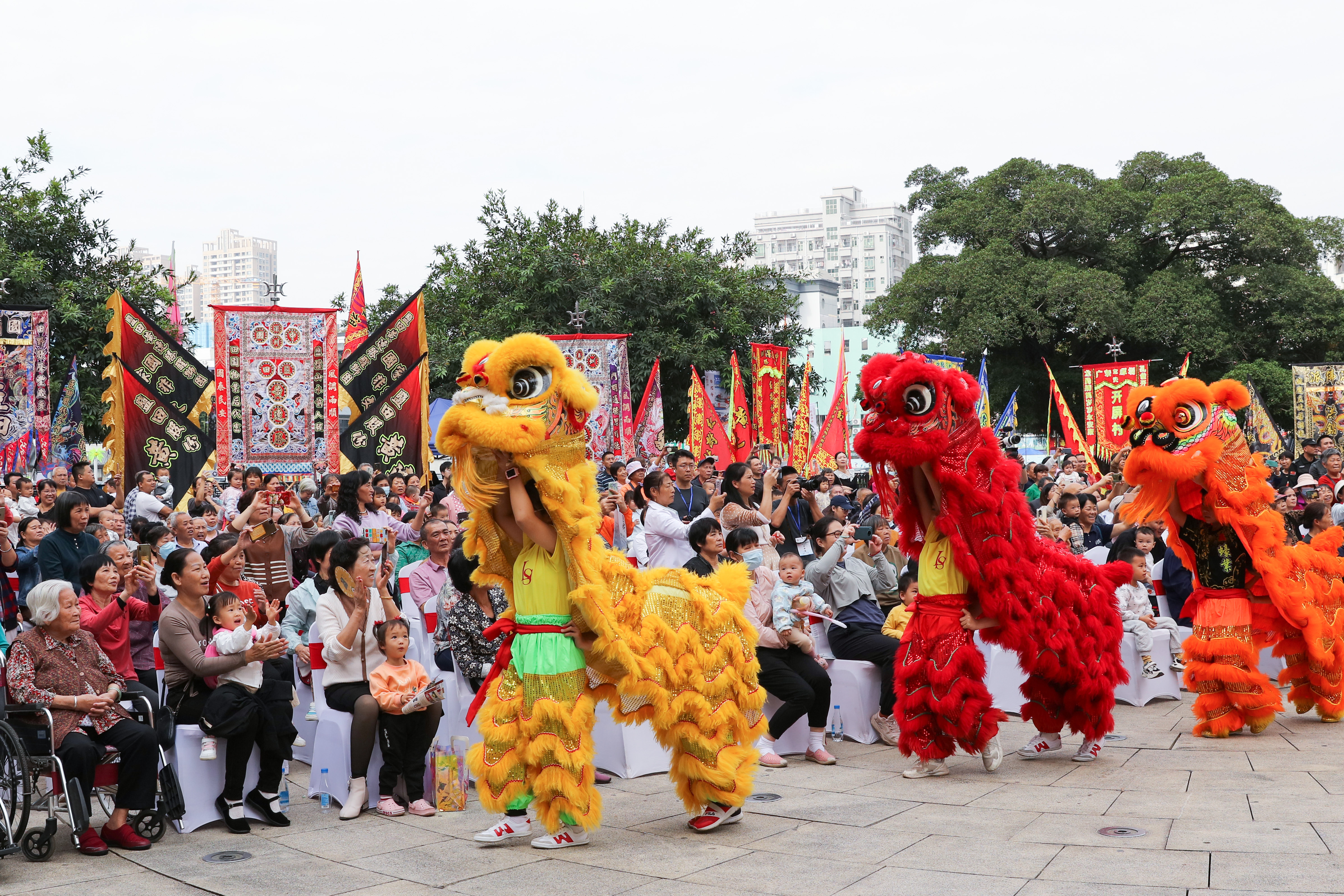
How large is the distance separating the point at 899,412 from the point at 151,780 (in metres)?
3.91

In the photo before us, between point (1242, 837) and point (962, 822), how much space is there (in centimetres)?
114

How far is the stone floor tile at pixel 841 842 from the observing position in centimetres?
Result: 493

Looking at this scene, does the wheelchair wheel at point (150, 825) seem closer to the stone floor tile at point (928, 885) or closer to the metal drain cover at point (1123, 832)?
the stone floor tile at point (928, 885)

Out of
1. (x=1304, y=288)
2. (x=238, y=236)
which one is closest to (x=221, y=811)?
(x=1304, y=288)

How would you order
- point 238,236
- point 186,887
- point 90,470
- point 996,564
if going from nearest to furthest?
point 186,887 < point 996,564 < point 90,470 < point 238,236

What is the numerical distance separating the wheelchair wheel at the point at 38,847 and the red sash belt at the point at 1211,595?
6255 millimetres

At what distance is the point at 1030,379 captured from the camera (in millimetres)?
27562

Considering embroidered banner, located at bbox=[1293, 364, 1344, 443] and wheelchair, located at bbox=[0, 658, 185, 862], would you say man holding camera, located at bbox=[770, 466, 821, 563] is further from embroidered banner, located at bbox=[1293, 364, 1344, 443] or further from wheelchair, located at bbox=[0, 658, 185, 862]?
embroidered banner, located at bbox=[1293, 364, 1344, 443]

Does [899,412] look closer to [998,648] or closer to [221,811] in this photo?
[998,648]

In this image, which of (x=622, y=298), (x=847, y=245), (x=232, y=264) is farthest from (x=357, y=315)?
(x=232, y=264)

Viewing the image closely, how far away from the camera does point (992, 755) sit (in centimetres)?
640

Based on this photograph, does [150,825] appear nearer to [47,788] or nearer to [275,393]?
[47,788]

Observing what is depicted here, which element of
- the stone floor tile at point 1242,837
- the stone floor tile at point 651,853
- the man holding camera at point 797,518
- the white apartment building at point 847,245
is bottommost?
the stone floor tile at point 651,853

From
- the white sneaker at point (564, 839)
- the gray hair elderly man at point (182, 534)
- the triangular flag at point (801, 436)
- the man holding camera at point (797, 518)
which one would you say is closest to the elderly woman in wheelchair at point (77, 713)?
the white sneaker at point (564, 839)
